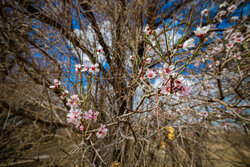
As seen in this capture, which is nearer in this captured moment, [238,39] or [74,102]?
[74,102]

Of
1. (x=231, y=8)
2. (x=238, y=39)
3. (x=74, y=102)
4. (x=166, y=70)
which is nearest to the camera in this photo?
(x=166, y=70)

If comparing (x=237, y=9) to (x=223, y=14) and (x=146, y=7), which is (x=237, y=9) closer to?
(x=223, y=14)

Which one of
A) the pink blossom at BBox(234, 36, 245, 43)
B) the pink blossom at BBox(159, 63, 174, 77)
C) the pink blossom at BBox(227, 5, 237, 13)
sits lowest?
the pink blossom at BBox(159, 63, 174, 77)

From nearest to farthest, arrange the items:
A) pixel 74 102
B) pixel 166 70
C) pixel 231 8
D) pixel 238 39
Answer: pixel 166 70 → pixel 74 102 → pixel 238 39 → pixel 231 8

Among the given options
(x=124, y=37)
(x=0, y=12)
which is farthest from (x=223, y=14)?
(x=0, y=12)

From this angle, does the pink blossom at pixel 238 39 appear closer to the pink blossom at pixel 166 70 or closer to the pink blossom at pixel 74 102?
the pink blossom at pixel 166 70

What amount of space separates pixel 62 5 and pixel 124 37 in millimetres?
1140

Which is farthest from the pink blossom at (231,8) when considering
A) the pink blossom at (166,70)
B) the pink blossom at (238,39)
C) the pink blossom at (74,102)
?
the pink blossom at (74,102)

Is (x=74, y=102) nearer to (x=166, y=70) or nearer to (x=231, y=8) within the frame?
(x=166, y=70)

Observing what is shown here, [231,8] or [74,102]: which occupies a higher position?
[231,8]

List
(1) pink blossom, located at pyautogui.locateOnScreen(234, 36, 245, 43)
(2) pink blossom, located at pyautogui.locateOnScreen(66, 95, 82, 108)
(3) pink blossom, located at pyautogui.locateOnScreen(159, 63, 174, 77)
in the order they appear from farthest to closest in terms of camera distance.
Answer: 1. (1) pink blossom, located at pyautogui.locateOnScreen(234, 36, 245, 43)
2. (2) pink blossom, located at pyautogui.locateOnScreen(66, 95, 82, 108)
3. (3) pink blossom, located at pyautogui.locateOnScreen(159, 63, 174, 77)

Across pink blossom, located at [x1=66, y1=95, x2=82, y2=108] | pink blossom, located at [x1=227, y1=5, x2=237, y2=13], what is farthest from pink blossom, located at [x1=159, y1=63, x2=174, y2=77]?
pink blossom, located at [x1=227, y1=5, x2=237, y2=13]

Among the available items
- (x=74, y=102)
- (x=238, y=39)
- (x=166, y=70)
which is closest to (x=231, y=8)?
(x=238, y=39)

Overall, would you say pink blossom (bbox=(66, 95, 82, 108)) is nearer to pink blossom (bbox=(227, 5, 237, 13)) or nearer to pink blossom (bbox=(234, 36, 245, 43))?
pink blossom (bbox=(234, 36, 245, 43))
